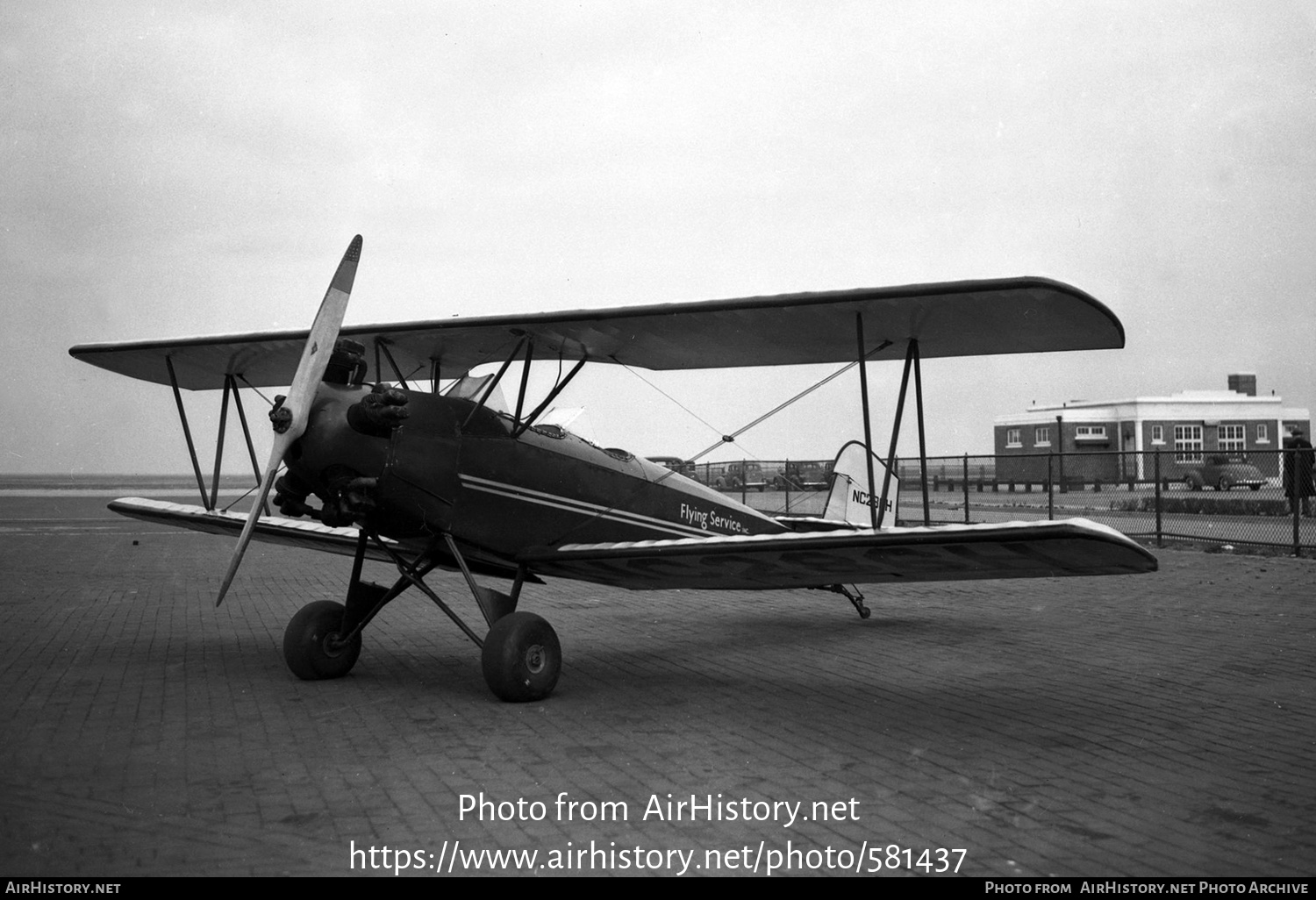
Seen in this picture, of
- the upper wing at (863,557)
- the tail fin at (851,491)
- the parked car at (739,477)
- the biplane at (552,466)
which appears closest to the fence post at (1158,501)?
the tail fin at (851,491)

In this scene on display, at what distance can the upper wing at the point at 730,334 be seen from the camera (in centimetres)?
625

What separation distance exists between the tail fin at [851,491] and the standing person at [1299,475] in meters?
7.37

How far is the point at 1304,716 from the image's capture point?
215 inches

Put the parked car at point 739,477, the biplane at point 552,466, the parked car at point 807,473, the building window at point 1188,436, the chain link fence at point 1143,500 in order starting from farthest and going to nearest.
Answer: the building window at point 1188,436 → the parked car at point 739,477 → the parked car at point 807,473 → the chain link fence at point 1143,500 → the biplane at point 552,466

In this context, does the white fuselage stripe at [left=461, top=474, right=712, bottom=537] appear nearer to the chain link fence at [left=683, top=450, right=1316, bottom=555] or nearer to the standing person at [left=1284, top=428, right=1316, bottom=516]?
the chain link fence at [left=683, top=450, right=1316, bottom=555]

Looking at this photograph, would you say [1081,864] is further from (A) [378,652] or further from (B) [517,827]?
(A) [378,652]

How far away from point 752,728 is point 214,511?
5.71m

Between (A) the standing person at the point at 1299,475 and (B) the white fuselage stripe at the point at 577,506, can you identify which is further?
(A) the standing person at the point at 1299,475

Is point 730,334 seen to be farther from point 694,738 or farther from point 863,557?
point 694,738

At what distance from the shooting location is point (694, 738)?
5.22 metres

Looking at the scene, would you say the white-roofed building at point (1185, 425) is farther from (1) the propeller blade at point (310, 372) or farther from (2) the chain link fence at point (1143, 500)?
(1) the propeller blade at point (310, 372)

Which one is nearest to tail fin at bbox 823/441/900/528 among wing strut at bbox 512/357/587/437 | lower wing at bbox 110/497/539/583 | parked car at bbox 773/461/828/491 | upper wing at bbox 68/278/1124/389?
upper wing at bbox 68/278/1124/389

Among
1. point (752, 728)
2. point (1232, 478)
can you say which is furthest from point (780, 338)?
point (1232, 478)

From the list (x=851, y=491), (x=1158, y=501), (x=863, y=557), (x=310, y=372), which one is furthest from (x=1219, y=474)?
(x=310, y=372)
